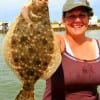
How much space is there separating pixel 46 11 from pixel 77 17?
53cm

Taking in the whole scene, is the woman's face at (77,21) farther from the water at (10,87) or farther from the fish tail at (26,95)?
the water at (10,87)

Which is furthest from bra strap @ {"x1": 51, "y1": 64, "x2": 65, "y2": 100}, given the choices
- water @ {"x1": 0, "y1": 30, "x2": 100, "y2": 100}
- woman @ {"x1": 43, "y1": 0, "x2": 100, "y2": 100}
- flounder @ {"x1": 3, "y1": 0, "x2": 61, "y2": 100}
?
water @ {"x1": 0, "y1": 30, "x2": 100, "y2": 100}

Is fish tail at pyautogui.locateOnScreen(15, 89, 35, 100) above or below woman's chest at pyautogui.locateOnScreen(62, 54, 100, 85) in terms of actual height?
below

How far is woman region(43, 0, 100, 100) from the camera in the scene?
A: 3820 mm

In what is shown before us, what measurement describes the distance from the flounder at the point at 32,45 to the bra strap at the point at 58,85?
33 centimetres

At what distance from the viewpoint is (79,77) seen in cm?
384

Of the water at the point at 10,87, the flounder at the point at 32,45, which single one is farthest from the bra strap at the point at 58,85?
the water at the point at 10,87

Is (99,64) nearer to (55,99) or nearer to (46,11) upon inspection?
(55,99)

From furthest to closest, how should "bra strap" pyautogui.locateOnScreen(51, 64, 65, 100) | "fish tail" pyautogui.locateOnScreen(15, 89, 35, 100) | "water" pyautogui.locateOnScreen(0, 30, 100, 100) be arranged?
"water" pyautogui.locateOnScreen(0, 30, 100, 100)
"bra strap" pyautogui.locateOnScreen(51, 64, 65, 100)
"fish tail" pyautogui.locateOnScreen(15, 89, 35, 100)

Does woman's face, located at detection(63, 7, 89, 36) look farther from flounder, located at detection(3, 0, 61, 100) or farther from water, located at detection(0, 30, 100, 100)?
water, located at detection(0, 30, 100, 100)

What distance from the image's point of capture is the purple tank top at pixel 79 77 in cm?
382

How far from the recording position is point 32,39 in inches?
136

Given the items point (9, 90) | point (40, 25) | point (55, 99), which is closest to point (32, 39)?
point (40, 25)

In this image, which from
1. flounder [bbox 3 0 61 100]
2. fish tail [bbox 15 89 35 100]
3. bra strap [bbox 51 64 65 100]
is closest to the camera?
flounder [bbox 3 0 61 100]
